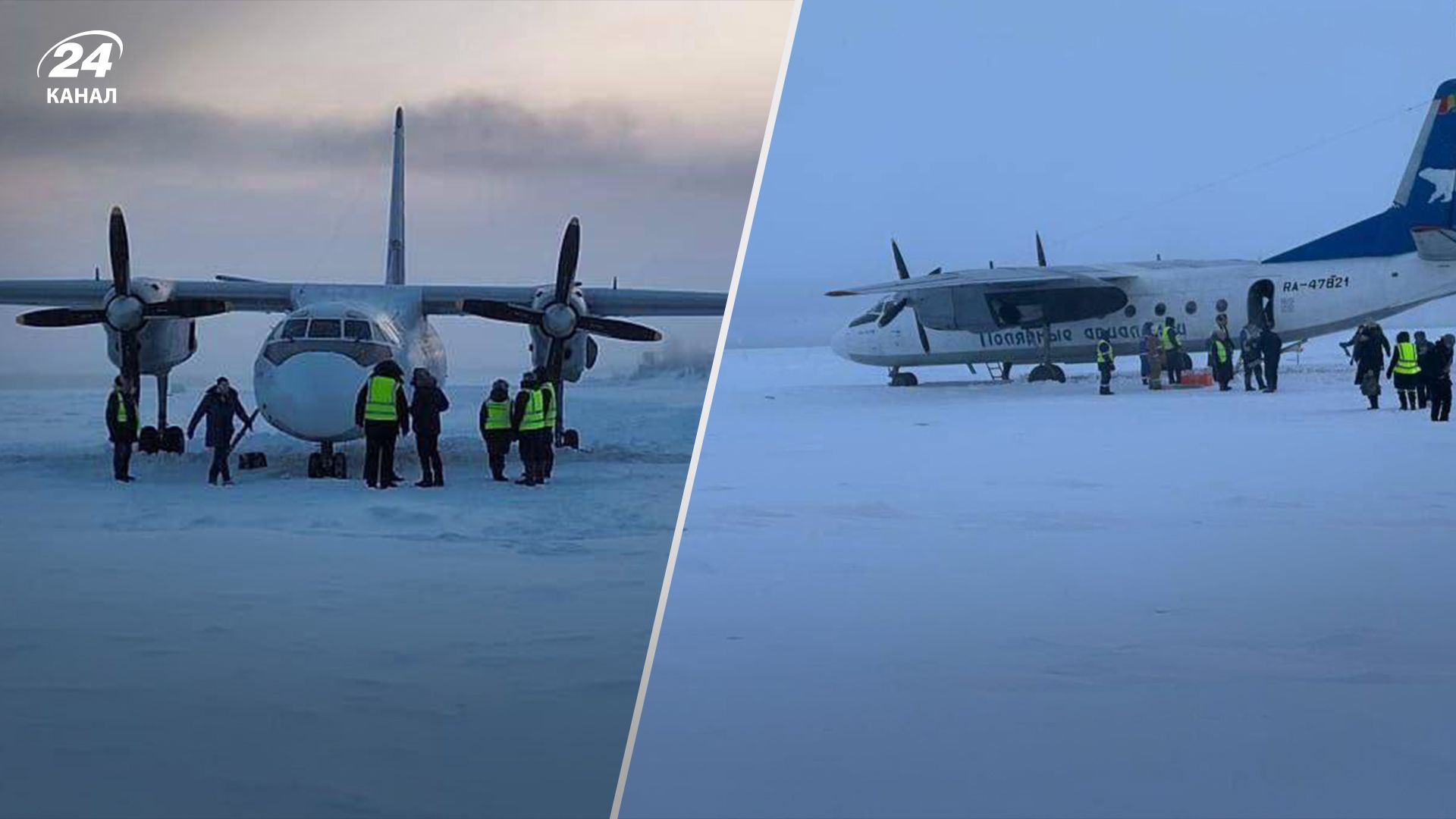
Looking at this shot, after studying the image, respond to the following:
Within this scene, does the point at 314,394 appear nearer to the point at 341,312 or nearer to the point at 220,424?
the point at 220,424

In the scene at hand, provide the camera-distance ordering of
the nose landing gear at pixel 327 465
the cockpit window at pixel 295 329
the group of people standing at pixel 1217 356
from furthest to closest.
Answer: the group of people standing at pixel 1217 356 < the cockpit window at pixel 295 329 < the nose landing gear at pixel 327 465

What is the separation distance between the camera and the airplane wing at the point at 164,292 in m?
14.5

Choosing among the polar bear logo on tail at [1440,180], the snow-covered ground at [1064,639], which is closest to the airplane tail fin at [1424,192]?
the polar bear logo on tail at [1440,180]

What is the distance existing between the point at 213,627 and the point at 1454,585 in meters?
5.32

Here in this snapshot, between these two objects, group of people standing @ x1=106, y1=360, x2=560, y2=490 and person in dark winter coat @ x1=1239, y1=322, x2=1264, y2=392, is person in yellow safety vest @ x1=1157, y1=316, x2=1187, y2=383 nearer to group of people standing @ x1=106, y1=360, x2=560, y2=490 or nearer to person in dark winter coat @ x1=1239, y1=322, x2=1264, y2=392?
person in dark winter coat @ x1=1239, y1=322, x2=1264, y2=392

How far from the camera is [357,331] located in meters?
12.7

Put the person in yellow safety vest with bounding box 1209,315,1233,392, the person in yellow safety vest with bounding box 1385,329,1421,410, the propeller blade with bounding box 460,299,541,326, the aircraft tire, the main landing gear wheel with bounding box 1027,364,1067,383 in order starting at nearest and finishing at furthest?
the person in yellow safety vest with bounding box 1385,329,1421,410 → the propeller blade with bounding box 460,299,541,326 → the aircraft tire → the person in yellow safety vest with bounding box 1209,315,1233,392 → the main landing gear wheel with bounding box 1027,364,1067,383

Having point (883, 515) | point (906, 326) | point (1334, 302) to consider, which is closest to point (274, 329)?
point (883, 515)

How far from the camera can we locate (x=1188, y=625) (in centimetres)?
561

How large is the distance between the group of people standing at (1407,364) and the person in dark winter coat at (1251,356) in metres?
2.69

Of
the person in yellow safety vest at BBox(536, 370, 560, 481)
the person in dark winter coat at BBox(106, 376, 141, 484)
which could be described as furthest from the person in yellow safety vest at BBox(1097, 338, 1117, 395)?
the person in dark winter coat at BBox(106, 376, 141, 484)

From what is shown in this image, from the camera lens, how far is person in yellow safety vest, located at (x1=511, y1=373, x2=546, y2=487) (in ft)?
37.2

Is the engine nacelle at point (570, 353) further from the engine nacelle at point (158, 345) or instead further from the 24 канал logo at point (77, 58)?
the 24 канал logo at point (77, 58)

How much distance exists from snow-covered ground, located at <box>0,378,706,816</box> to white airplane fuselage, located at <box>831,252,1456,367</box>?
1242 centimetres
